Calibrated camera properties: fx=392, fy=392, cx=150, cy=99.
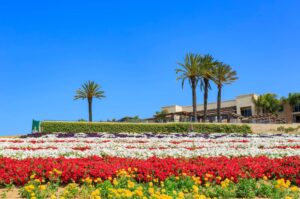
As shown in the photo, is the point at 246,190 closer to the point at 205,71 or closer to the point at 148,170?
the point at 148,170

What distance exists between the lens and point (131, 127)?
123ft

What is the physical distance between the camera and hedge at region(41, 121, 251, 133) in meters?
35.8

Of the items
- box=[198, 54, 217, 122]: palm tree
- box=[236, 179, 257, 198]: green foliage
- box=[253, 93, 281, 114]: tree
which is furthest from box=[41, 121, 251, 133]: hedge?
box=[253, 93, 281, 114]: tree

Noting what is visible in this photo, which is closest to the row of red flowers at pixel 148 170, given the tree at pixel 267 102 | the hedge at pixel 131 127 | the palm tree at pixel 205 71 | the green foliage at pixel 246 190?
the green foliage at pixel 246 190

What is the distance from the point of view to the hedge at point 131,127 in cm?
3584

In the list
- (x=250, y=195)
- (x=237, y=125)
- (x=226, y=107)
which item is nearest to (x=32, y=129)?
(x=237, y=125)

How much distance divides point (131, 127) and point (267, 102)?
52507mm

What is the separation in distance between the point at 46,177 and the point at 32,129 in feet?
95.8

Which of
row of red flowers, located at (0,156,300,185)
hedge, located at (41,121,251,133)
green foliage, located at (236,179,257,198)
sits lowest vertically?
green foliage, located at (236,179,257,198)

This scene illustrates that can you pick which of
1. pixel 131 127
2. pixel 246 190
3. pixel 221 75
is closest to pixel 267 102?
pixel 221 75

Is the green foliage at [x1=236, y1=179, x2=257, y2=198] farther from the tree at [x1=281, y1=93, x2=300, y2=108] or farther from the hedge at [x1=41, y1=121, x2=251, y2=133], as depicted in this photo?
the tree at [x1=281, y1=93, x2=300, y2=108]

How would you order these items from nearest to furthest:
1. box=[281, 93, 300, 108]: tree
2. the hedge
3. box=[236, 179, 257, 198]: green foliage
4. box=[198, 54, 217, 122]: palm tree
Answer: box=[236, 179, 257, 198]: green foliage < the hedge < box=[198, 54, 217, 122]: palm tree < box=[281, 93, 300, 108]: tree

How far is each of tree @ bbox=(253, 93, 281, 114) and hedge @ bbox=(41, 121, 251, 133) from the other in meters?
46.6

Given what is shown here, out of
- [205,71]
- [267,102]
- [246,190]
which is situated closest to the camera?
[246,190]
